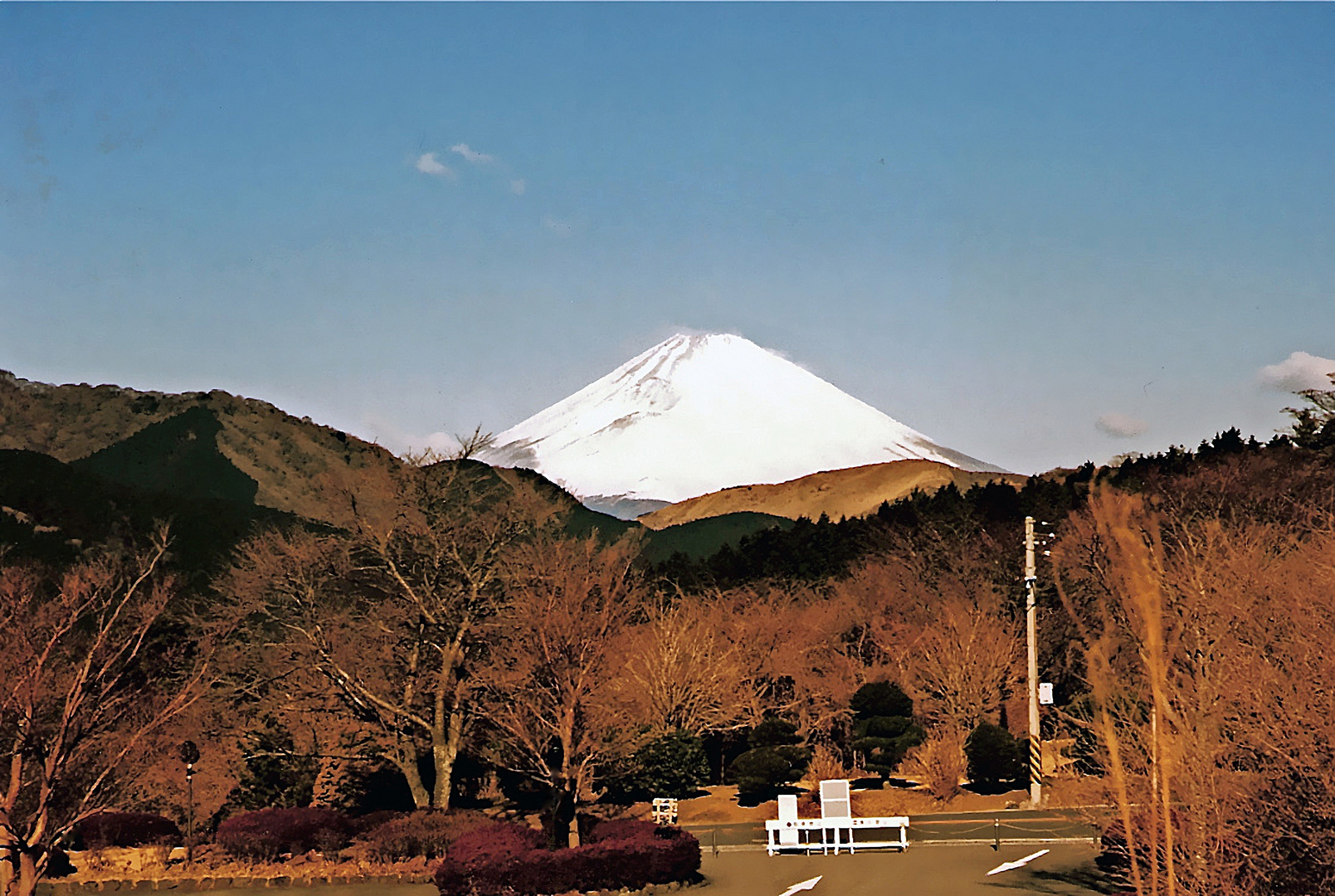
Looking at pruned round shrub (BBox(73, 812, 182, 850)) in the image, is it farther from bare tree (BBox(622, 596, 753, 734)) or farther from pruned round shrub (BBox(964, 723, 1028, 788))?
pruned round shrub (BBox(964, 723, 1028, 788))

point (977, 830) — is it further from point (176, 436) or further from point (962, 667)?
point (176, 436)

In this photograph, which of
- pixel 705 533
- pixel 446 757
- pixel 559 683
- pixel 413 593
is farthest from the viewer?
pixel 705 533

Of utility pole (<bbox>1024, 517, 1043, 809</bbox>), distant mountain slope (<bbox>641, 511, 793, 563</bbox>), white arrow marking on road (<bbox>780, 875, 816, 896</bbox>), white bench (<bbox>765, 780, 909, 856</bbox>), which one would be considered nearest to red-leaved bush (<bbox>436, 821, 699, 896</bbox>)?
white arrow marking on road (<bbox>780, 875, 816, 896</bbox>)

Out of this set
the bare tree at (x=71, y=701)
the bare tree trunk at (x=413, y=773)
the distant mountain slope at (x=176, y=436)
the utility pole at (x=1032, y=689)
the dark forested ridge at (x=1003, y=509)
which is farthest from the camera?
the distant mountain slope at (x=176, y=436)

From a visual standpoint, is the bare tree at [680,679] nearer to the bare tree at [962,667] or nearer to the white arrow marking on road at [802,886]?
the bare tree at [962,667]

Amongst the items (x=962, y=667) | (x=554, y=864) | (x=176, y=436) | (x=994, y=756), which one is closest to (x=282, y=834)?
(x=554, y=864)

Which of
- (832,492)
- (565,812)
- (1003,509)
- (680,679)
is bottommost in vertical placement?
(565,812)

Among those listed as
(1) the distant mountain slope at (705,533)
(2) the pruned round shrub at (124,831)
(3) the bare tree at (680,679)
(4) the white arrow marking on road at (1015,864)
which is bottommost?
(4) the white arrow marking on road at (1015,864)

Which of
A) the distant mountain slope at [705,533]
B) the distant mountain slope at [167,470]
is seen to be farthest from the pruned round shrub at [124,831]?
the distant mountain slope at [705,533]
